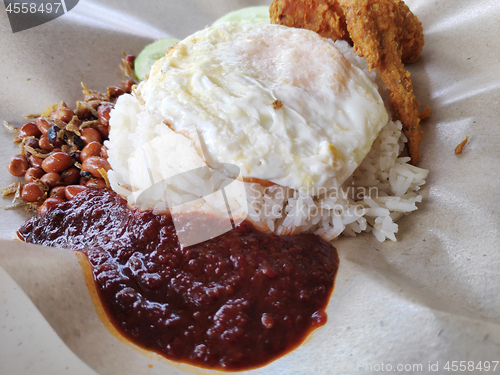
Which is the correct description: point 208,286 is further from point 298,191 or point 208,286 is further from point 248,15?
point 248,15

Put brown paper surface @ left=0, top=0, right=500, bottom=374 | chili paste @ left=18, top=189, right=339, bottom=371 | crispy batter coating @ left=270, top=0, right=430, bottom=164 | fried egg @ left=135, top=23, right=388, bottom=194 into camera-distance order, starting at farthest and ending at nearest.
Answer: crispy batter coating @ left=270, top=0, right=430, bottom=164, fried egg @ left=135, top=23, right=388, bottom=194, chili paste @ left=18, top=189, right=339, bottom=371, brown paper surface @ left=0, top=0, right=500, bottom=374

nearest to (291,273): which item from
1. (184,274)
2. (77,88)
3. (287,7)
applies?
(184,274)

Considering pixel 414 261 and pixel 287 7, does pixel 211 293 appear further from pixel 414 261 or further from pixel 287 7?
pixel 287 7

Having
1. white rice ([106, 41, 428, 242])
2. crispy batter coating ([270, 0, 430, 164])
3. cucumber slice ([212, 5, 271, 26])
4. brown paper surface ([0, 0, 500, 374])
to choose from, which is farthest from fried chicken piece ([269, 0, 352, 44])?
cucumber slice ([212, 5, 271, 26])

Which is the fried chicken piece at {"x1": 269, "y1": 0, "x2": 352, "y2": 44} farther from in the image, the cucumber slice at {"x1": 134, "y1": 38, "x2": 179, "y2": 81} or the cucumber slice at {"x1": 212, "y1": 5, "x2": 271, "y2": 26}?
the cucumber slice at {"x1": 134, "y1": 38, "x2": 179, "y2": 81}

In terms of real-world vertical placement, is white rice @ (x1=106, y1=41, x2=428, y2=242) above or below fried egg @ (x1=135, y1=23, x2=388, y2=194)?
below
